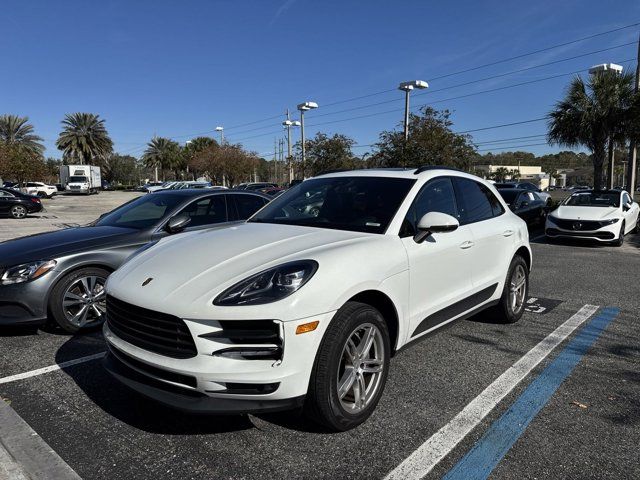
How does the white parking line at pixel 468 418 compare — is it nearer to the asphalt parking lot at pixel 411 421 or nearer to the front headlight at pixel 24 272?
the asphalt parking lot at pixel 411 421

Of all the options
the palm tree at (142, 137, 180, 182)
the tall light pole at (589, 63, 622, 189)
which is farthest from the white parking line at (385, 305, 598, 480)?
the palm tree at (142, 137, 180, 182)

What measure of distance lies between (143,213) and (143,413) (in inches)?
123

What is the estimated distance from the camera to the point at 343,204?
13.0ft

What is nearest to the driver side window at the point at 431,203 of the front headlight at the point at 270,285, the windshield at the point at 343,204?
the windshield at the point at 343,204

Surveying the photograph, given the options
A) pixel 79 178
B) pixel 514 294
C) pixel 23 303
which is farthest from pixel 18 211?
pixel 79 178

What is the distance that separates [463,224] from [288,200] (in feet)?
5.20

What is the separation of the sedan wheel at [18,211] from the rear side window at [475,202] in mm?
23186

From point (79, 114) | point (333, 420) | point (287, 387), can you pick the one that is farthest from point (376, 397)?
point (79, 114)

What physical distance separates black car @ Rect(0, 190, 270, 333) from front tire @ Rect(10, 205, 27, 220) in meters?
19.8

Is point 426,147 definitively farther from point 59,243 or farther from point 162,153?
point 162,153

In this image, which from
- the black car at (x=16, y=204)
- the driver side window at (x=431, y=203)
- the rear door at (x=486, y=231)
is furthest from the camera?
the black car at (x=16, y=204)

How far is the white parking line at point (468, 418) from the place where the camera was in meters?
2.67

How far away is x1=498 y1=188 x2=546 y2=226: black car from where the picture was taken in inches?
578

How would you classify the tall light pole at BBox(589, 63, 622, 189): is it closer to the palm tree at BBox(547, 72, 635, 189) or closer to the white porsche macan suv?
the palm tree at BBox(547, 72, 635, 189)
